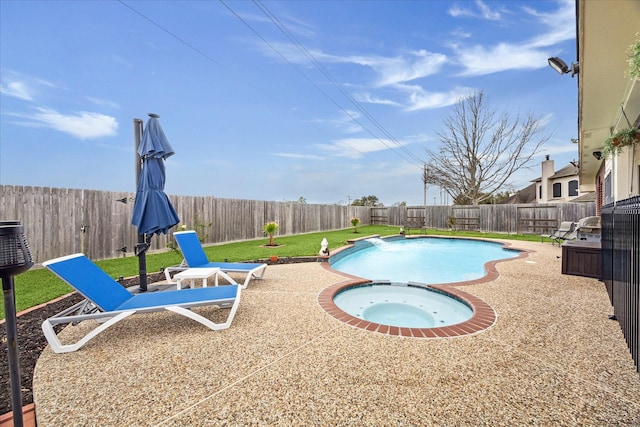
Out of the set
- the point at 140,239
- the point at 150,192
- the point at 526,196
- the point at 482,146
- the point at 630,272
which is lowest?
the point at 630,272

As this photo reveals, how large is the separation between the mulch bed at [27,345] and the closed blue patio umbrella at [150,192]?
3.76ft

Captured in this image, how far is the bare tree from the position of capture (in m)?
22.9

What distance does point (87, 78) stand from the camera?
7980 mm

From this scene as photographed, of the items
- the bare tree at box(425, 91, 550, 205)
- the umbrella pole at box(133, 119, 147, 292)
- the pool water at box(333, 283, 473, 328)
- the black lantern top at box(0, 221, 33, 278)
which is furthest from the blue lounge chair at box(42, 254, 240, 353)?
the bare tree at box(425, 91, 550, 205)

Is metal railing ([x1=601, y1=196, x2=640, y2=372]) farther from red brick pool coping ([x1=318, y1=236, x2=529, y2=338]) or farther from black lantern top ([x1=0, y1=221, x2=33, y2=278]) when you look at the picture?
black lantern top ([x1=0, y1=221, x2=33, y2=278])

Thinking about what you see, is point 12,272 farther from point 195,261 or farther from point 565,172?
point 565,172

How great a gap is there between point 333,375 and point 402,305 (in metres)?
2.72

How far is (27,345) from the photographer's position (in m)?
2.95

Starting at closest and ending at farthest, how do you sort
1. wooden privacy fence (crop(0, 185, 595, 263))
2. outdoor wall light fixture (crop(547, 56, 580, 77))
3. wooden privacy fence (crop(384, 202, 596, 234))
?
outdoor wall light fixture (crop(547, 56, 580, 77))
wooden privacy fence (crop(0, 185, 595, 263))
wooden privacy fence (crop(384, 202, 596, 234))

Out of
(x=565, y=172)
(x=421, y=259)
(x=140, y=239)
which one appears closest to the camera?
(x=140, y=239)

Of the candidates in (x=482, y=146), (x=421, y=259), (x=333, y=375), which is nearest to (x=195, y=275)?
(x=333, y=375)

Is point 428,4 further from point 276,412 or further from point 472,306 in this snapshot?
point 276,412

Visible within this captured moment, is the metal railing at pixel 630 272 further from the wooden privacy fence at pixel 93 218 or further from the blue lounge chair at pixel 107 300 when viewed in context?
the wooden privacy fence at pixel 93 218

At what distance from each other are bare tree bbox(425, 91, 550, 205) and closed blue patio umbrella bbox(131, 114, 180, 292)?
84.4ft
